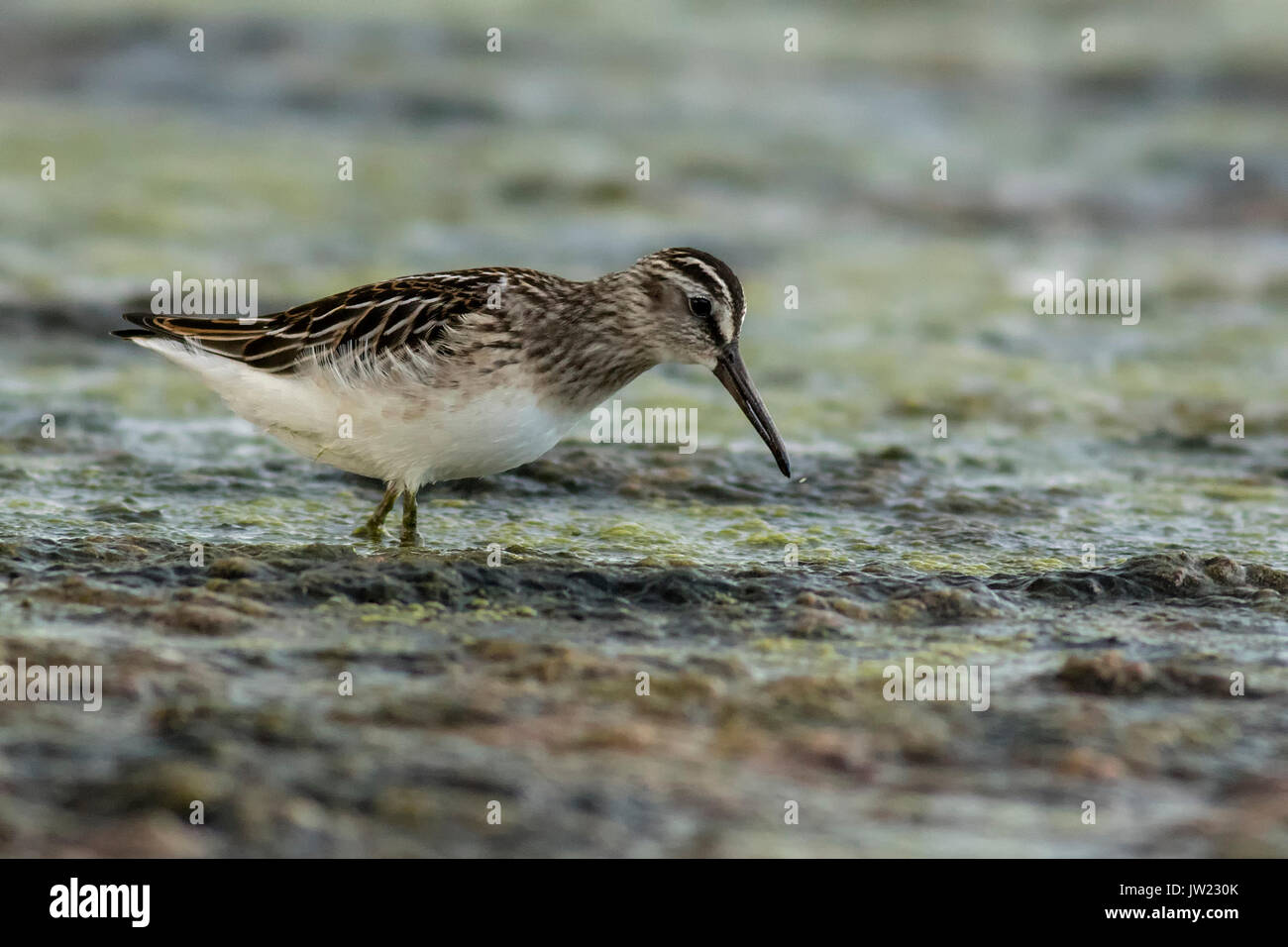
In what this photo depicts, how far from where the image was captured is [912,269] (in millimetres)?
15562

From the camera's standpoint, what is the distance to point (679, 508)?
884 cm

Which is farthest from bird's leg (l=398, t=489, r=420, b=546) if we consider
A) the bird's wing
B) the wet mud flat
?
the bird's wing

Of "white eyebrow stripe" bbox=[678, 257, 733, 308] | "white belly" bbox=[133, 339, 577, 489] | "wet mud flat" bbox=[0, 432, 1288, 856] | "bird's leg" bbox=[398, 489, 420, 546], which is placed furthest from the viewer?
"white eyebrow stripe" bbox=[678, 257, 733, 308]

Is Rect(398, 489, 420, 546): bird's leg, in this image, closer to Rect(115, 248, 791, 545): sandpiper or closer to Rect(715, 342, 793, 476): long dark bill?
Rect(115, 248, 791, 545): sandpiper

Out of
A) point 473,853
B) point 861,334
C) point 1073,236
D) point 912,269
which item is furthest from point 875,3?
point 473,853

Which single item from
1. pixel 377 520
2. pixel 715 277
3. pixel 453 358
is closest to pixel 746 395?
pixel 715 277

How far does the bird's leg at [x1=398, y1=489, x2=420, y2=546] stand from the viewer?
25.9 feet

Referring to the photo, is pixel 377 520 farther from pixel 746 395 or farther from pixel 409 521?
pixel 746 395

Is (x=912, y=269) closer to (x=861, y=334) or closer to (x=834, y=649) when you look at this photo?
(x=861, y=334)

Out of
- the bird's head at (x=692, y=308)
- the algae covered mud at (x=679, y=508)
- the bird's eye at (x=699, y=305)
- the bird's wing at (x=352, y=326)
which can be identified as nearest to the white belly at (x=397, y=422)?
the bird's wing at (x=352, y=326)

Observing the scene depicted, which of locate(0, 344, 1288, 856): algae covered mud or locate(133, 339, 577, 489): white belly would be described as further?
locate(133, 339, 577, 489): white belly

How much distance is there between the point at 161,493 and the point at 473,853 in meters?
4.49

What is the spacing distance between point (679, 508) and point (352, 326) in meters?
2.07

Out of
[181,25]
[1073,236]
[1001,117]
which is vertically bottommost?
[1073,236]
